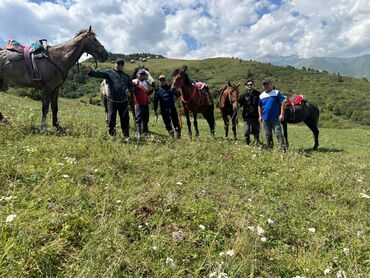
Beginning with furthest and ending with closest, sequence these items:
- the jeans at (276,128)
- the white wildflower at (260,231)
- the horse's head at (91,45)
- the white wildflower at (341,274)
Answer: the jeans at (276,128)
the horse's head at (91,45)
the white wildflower at (260,231)
the white wildflower at (341,274)

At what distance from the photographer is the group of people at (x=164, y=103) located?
35.0 feet

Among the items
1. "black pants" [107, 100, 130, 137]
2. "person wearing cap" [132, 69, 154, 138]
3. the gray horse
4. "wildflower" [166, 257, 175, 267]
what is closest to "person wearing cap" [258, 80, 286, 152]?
"person wearing cap" [132, 69, 154, 138]

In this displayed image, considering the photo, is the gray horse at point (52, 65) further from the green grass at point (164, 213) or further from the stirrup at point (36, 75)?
the green grass at point (164, 213)

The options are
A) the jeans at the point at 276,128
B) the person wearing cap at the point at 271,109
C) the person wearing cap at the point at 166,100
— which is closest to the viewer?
the person wearing cap at the point at 271,109

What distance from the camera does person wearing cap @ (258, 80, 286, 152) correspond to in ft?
38.3

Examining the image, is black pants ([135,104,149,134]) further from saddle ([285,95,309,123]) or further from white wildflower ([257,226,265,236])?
white wildflower ([257,226,265,236])

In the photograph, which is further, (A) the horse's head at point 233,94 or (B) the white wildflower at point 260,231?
(A) the horse's head at point 233,94

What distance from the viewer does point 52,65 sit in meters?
10.0

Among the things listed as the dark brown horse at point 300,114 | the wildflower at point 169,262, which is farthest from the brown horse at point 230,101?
the wildflower at point 169,262

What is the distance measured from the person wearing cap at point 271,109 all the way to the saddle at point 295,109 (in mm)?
3730

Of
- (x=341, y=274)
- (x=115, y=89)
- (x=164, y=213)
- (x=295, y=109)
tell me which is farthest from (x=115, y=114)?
(x=295, y=109)

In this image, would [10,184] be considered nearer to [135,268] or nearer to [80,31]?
[135,268]

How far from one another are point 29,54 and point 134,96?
12.6 ft

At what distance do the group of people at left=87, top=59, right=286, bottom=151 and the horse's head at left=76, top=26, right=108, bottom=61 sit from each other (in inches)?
22.8
